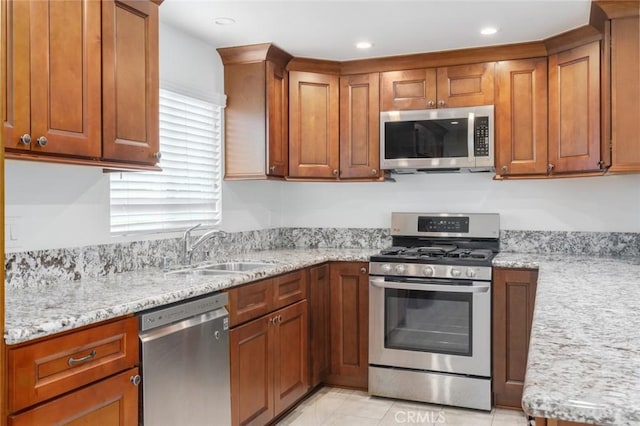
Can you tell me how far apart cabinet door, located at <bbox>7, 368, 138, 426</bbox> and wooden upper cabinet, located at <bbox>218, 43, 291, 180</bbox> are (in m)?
1.93

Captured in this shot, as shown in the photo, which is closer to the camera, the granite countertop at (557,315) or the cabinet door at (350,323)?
the granite countertop at (557,315)

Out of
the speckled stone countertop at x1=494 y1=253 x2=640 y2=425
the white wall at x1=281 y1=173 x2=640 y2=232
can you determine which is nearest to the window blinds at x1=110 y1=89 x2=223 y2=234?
the white wall at x1=281 y1=173 x2=640 y2=232

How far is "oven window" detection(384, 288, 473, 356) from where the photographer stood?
3314 millimetres

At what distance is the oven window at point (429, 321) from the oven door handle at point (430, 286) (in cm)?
3

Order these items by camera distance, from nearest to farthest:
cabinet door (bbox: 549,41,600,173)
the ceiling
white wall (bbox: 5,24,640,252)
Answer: white wall (bbox: 5,24,640,252) → the ceiling → cabinet door (bbox: 549,41,600,173)

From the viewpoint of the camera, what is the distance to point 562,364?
3.81ft

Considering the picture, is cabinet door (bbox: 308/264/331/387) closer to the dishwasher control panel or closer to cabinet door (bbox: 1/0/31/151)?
the dishwasher control panel

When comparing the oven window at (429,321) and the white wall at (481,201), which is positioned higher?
the white wall at (481,201)

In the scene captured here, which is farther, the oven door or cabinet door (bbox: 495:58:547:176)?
cabinet door (bbox: 495:58:547:176)

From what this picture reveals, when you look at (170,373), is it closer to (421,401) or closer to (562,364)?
(562,364)

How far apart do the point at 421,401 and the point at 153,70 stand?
257 cm

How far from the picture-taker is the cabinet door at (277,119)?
360cm

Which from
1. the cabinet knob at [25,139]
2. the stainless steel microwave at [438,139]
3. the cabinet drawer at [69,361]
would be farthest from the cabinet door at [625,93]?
the cabinet knob at [25,139]

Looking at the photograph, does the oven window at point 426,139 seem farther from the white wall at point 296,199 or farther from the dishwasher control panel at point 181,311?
the dishwasher control panel at point 181,311
